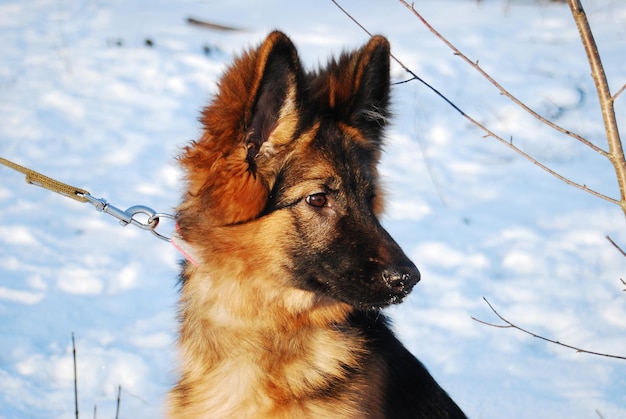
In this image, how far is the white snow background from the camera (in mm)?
5492

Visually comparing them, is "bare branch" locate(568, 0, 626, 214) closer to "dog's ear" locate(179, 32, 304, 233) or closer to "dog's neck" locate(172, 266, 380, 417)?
"dog's ear" locate(179, 32, 304, 233)

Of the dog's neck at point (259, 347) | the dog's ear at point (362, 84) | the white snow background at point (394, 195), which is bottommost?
the white snow background at point (394, 195)

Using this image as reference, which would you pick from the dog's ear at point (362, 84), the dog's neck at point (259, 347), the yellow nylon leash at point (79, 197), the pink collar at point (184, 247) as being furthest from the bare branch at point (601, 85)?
the yellow nylon leash at point (79, 197)

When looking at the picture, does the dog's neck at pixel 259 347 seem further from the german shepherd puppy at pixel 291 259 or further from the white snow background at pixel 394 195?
the white snow background at pixel 394 195

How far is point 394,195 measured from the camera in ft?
24.3

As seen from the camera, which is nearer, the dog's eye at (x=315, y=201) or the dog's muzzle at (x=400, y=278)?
the dog's muzzle at (x=400, y=278)

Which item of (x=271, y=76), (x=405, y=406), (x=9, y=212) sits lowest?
(x=9, y=212)

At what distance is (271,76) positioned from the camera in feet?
11.0

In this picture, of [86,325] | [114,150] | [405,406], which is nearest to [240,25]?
[114,150]

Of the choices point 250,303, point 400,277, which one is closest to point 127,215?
point 250,303

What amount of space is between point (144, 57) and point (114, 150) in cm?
214

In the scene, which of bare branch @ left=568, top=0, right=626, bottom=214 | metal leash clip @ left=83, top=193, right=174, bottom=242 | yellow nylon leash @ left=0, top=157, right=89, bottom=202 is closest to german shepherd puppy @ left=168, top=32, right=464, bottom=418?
metal leash clip @ left=83, top=193, right=174, bottom=242

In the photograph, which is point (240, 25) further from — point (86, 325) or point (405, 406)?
point (405, 406)

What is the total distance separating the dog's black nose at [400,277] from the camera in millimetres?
3324
